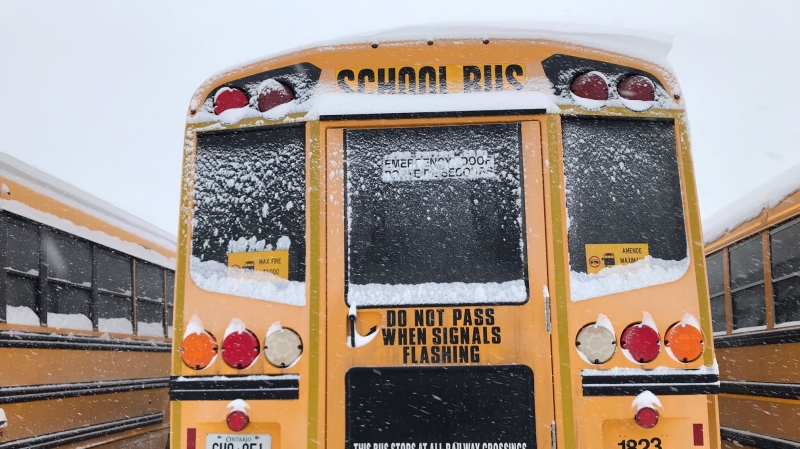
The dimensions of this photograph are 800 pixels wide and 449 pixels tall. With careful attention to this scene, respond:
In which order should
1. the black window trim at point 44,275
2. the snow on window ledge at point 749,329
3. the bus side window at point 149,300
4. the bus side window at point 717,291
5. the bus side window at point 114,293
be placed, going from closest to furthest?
the black window trim at point 44,275 → the snow on window ledge at point 749,329 → the bus side window at point 114,293 → the bus side window at point 717,291 → the bus side window at point 149,300

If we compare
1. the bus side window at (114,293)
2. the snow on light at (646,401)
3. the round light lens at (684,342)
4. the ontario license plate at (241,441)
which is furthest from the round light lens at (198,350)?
the bus side window at (114,293)

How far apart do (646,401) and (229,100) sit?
2.11 metres

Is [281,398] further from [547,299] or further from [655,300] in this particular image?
[655,300]

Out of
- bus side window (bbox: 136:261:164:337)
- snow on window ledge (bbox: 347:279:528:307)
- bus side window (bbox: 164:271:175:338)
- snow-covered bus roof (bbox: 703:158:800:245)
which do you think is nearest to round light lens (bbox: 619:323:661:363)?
snow on window ledge (bbox: 347:279:528:307)

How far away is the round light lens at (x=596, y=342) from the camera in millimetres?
3207

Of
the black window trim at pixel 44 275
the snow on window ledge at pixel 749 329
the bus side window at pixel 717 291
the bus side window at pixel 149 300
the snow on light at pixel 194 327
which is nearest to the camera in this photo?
the snow on light at pixel 194 327

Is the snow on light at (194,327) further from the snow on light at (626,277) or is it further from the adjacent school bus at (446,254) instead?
the snow on light at (626,277)

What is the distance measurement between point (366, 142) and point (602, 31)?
1.15m

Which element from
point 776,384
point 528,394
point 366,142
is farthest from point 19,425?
point 776,384

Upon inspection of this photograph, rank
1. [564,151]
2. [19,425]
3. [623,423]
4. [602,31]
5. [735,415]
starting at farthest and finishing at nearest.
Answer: [735,415], [19,425], [602,31], [564,151], [623,423]

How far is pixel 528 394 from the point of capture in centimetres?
321

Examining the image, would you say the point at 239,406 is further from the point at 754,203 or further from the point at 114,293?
the point at 754,203

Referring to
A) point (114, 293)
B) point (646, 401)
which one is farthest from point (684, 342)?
point (114, 293)

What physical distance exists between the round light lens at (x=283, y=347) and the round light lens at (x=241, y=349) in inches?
2.0
